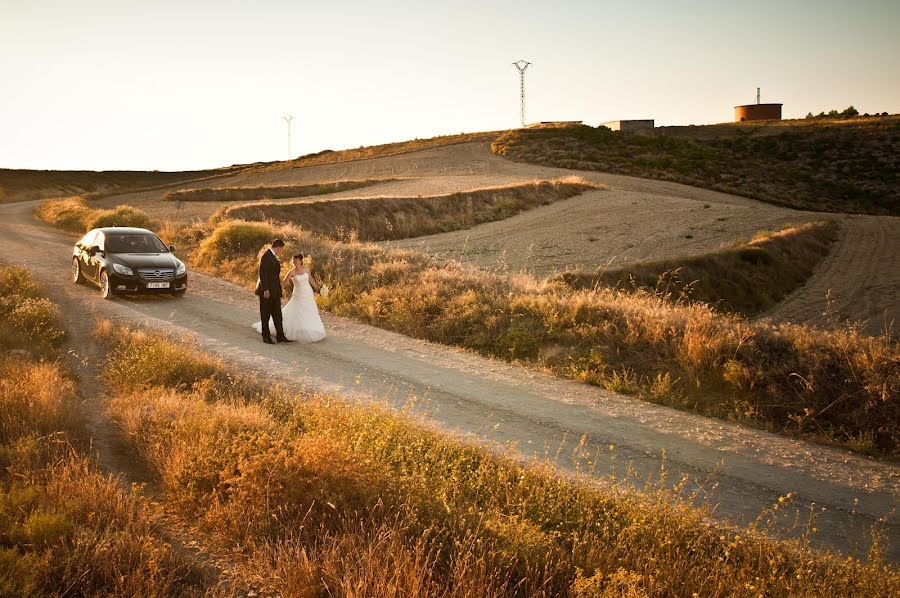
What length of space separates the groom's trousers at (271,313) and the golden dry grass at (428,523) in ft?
17.2

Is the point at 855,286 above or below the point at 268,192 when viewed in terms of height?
below

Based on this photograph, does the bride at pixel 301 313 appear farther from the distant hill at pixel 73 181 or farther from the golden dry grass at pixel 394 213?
the distant hill at pixel 73 181

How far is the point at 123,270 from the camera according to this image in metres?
16.0

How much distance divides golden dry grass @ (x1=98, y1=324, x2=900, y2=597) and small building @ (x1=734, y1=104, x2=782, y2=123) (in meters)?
121

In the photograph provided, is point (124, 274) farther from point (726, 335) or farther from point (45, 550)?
point (726, 335)

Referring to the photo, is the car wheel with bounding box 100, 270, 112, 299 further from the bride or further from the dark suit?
the dark suit

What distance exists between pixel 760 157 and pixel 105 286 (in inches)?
2870

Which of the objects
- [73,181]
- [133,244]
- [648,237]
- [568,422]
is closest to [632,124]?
[648,237]

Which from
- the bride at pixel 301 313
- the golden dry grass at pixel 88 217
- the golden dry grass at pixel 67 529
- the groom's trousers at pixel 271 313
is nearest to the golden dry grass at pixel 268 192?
the golden dry grass at pixel 88 217

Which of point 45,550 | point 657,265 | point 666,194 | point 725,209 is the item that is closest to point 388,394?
point 45,550

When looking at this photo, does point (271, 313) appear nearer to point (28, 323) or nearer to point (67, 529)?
point (28, 323)

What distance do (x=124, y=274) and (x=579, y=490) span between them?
13.8 meters

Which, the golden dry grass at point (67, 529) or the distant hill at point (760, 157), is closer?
the golden dry grass at point (67, 529)

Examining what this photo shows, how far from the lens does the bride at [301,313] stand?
12.8m
